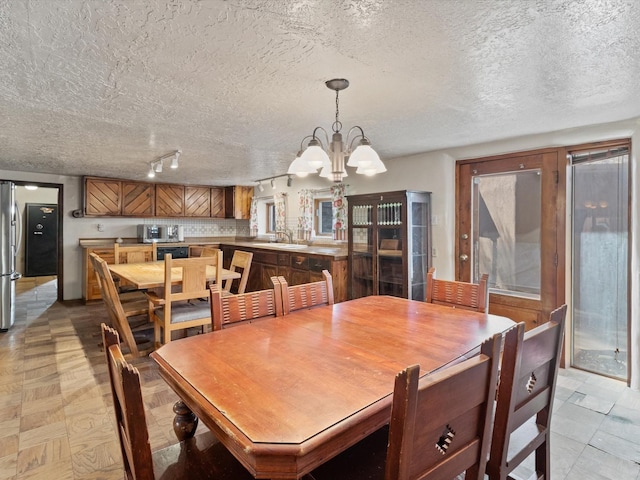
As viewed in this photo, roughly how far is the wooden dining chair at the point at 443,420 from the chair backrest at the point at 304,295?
1.18 meters

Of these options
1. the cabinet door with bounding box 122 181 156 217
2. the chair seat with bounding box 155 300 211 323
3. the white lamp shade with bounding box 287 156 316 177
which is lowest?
the chair seat with bounding box 155 300 211 323

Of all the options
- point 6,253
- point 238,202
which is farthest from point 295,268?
point 6,253

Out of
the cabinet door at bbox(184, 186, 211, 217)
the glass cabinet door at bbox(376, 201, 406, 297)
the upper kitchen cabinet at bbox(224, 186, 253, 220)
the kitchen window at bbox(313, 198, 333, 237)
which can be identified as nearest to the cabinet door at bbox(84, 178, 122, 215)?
the cabinet door at bbox(184, 186, 211, 217)

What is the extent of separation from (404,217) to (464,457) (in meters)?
2.82

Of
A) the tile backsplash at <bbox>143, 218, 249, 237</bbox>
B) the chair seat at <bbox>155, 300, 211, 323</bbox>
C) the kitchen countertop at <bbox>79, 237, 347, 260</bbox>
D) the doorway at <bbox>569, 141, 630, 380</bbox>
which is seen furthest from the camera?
the tile backsplash at <bbox>143, 218, 249, 237</bbox>

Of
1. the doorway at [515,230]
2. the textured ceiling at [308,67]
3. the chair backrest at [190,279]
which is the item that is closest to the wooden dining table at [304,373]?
the textured ceiling at [308,67]

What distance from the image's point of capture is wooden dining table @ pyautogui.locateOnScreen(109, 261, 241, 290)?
3.05 m

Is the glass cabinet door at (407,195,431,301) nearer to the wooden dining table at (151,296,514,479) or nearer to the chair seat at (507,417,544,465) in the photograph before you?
the wooden dining table at (151,296,514,479)

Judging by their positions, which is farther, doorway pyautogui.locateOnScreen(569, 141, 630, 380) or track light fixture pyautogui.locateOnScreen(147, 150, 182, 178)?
track light fixture pyautogui.locateOnScreen(147, 150, 182, 178)

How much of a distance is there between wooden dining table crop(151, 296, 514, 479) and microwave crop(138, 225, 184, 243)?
4.95 m

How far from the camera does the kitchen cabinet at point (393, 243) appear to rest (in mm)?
3570

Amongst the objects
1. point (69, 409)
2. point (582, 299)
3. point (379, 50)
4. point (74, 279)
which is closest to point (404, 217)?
point (582, 299)

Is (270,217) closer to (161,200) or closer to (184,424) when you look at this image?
(161,200)

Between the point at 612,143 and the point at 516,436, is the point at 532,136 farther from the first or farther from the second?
the point at 516,436
